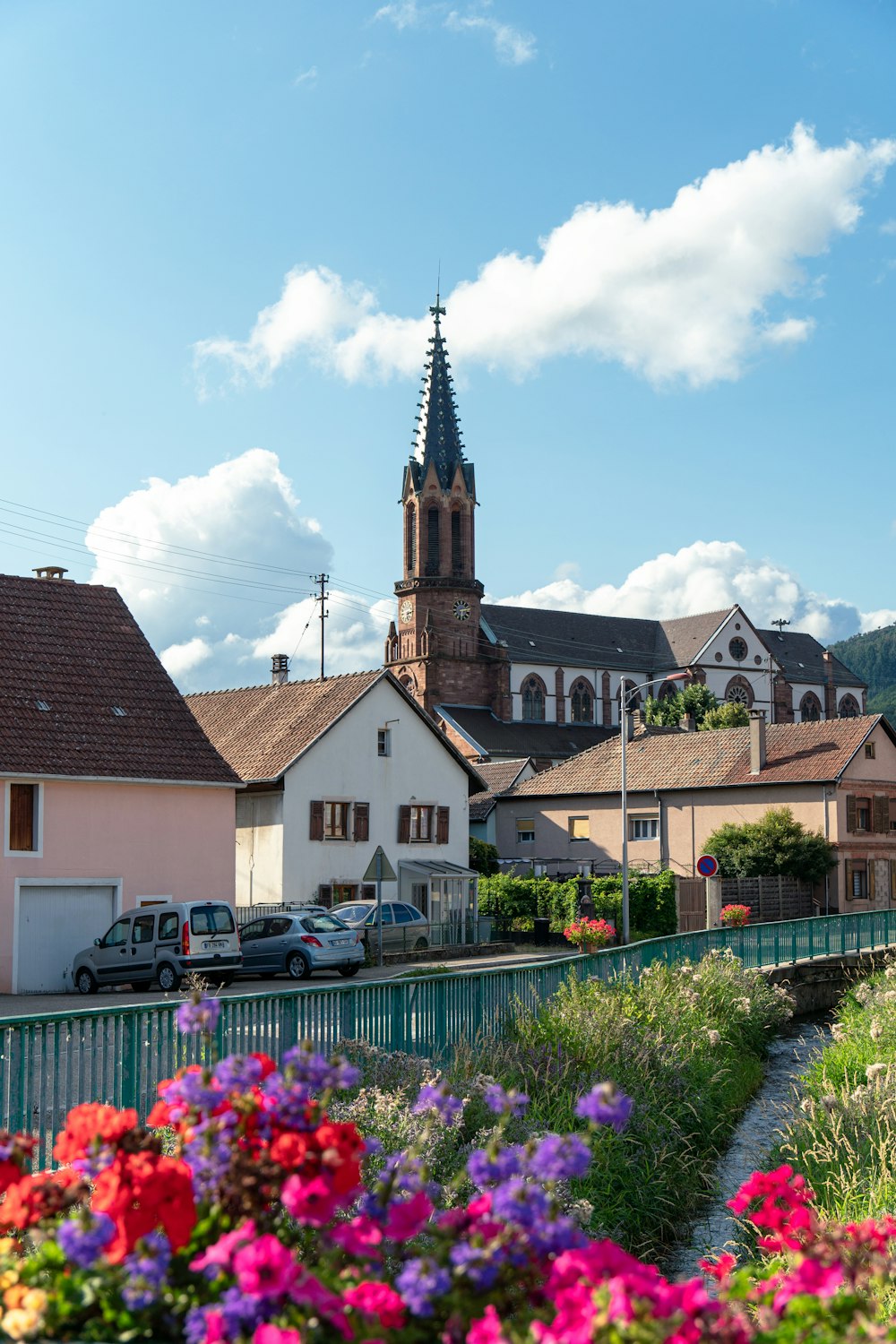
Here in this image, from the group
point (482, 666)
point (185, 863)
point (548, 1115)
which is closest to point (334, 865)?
point (185, 863)

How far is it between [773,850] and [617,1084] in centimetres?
4138

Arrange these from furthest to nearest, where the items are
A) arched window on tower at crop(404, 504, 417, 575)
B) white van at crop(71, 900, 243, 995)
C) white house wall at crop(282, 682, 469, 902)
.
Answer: arched window on tower at crop(404, 504, 417, 575) < white house wall at crop(282, 682, 469, 902) < white van at crop(71, 900, 243, 995)

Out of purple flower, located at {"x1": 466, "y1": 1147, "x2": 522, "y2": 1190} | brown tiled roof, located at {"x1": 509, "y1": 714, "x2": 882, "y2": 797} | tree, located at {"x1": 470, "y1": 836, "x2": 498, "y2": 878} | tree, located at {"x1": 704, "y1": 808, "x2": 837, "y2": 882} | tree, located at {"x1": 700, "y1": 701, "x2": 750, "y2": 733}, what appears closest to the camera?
purple flower, located at {"x1": 466, "y1": 1147, "x2": 522, "y2": 1190}

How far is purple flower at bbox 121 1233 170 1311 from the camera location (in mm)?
3816

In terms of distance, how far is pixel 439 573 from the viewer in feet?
360

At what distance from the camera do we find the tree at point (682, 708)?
94125 millimetres

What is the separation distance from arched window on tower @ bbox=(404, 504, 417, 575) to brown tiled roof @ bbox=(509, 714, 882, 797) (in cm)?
4887

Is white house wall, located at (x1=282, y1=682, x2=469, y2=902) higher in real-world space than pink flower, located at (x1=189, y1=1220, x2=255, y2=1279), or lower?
higher

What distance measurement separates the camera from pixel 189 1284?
4.08 meters

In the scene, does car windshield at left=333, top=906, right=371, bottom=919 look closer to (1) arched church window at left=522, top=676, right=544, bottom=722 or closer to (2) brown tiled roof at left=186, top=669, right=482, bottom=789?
(2) brown tiled roof at left=186, top=669, right=482, bottom=789

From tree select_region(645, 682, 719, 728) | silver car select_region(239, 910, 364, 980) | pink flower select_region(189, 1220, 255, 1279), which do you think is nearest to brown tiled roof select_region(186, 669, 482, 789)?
silver car select_region(239, 910, 364, 980)

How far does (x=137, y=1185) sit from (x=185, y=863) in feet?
96.7

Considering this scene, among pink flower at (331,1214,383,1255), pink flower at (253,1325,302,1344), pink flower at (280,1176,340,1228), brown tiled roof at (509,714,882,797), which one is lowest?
pink flower at (253,1325,302,1344)

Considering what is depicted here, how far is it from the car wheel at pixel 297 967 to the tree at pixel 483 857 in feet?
83.1
